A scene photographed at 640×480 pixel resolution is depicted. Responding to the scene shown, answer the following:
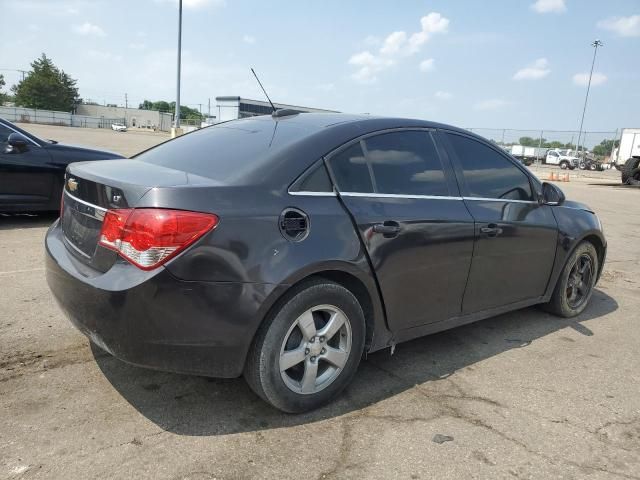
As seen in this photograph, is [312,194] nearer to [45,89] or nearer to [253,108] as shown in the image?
[253,108]

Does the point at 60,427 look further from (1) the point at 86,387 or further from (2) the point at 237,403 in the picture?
(2) the point at 237,403

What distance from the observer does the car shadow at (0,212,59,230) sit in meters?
7.25

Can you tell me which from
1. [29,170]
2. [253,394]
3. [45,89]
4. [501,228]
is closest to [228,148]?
[253,394]

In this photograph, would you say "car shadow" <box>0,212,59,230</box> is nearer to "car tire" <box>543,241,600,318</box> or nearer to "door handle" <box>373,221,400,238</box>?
"door handle" <box>373,221,400,238</box>

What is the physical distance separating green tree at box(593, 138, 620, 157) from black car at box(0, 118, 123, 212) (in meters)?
43.5

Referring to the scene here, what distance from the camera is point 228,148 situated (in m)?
3.22

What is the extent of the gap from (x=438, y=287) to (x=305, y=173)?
1.21m

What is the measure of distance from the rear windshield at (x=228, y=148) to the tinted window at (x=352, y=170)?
29cm

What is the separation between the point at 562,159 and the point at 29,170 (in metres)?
47.1

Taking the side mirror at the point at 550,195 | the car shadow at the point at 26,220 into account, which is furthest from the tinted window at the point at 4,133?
the side mirror at the point at 550,195

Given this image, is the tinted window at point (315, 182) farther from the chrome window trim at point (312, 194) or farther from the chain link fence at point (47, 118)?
the chain link fence at point (47, 118)

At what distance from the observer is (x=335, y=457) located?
2.54 meters

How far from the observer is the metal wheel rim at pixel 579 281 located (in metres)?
4.82

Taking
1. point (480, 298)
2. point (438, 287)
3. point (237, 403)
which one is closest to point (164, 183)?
point (237, 403)
